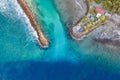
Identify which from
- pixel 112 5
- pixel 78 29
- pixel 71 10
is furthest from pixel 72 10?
pixel 112 5

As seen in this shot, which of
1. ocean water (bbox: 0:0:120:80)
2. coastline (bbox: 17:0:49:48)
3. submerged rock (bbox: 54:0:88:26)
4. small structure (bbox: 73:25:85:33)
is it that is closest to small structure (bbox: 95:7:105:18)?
submerged rock (bbox: 54:0:88:26)

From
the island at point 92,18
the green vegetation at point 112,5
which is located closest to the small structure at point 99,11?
the island at point 92,18

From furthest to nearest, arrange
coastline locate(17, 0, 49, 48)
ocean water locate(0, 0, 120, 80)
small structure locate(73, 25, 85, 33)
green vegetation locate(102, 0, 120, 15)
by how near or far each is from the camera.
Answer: green vegetation locate(102, 0, 120, 15)
small structure locate(73, 25, 85, 33)
coastline locate(17, 0, 49, 48)
ocean water locate(0, 0, 120, 80)

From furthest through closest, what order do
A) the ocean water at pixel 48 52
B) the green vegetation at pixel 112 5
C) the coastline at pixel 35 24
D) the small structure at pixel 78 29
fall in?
the green vegetation at pixel 112 5 → the small structure at pixel 78 29 → the coastline at pixel 35 24 → the ocean water at pixel 48 52

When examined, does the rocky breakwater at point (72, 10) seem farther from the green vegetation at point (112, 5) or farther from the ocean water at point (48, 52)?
the green vegetation at point (112, 5)

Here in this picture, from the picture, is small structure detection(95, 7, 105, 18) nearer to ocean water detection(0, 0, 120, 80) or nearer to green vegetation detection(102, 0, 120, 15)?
green vegetation detection(102, 0, 120, 15)

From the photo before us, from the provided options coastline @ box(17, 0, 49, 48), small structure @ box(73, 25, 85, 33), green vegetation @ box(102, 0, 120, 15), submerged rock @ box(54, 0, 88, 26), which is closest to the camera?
coastline @ box(17, 0, 49, 48)
